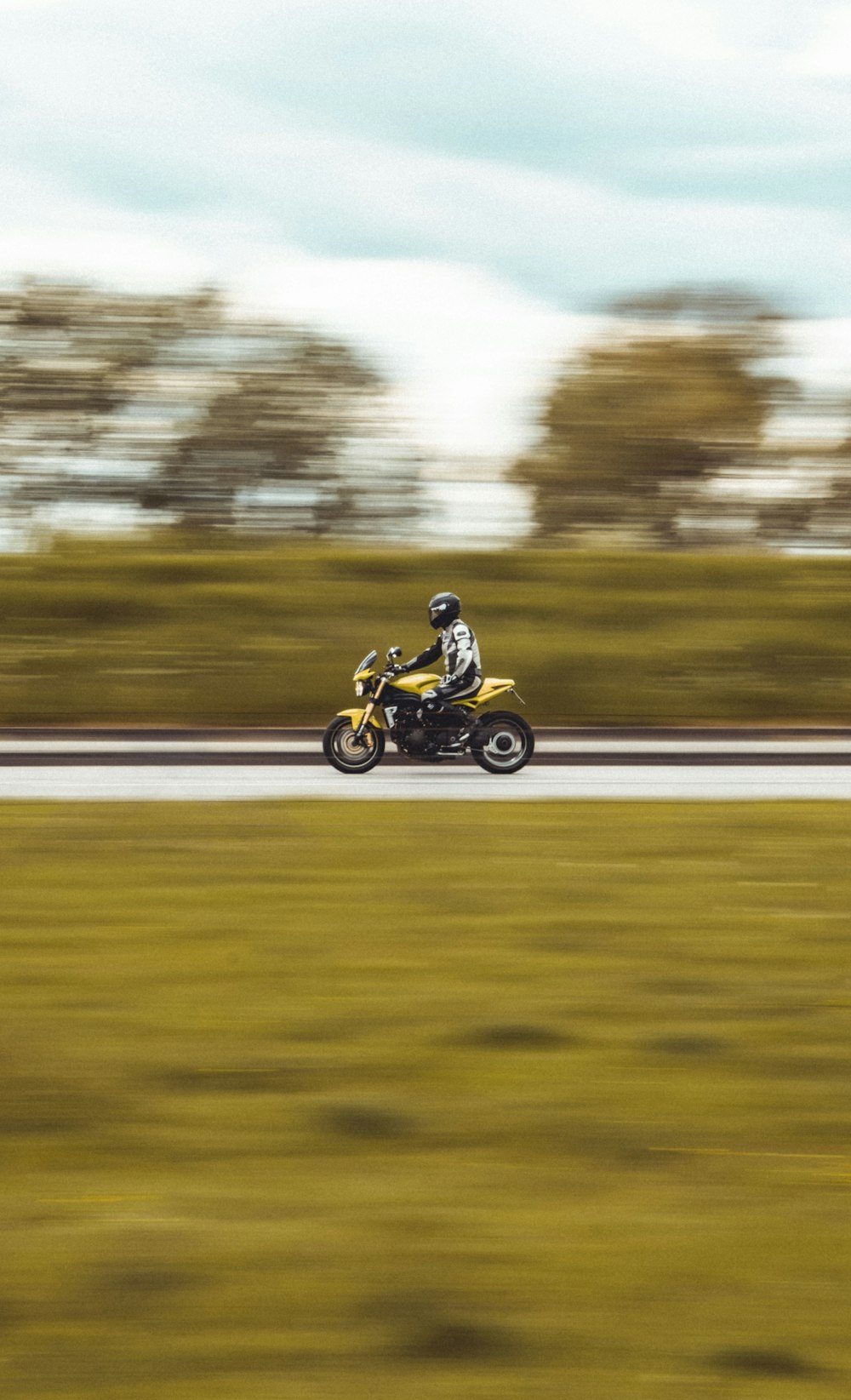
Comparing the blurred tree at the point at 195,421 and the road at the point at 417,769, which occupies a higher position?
the blurred tree at the point at 195,421

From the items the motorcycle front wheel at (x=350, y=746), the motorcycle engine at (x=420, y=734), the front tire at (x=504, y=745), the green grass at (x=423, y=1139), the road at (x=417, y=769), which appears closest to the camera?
the green grass at (x=423, y=1139)

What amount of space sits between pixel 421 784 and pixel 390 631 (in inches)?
335

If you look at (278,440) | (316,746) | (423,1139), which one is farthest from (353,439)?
(423,1139)

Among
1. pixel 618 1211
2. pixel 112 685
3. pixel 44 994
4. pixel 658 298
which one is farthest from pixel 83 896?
pixel 658 298

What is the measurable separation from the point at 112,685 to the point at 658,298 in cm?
1076

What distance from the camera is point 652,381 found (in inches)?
901

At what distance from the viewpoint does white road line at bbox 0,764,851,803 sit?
11961 mm

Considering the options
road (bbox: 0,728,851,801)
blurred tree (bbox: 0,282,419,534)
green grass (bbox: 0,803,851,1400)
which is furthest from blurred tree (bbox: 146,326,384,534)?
green grass (bbox: 0,803,851,1400)

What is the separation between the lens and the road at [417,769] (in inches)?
484

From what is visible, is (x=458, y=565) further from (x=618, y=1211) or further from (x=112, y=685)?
(x=618, y=1211)

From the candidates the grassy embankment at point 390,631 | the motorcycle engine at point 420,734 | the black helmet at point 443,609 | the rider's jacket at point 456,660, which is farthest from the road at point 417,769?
the grassy embankment at point 390,631

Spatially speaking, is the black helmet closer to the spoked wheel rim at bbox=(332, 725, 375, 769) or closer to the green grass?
the spoked wheel rim at bbox=(332, 725, 375, 769)

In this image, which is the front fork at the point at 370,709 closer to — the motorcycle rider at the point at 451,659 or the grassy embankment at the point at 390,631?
the motorcycle rider at the point at 451,659

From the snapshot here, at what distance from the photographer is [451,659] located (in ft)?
44.0
